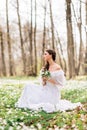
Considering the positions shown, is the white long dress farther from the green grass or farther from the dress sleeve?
the green grass

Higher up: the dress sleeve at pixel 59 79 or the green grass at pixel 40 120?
the dress sleeve at pixel 59 79

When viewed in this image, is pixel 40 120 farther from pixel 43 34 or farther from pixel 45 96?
pixel 43 34

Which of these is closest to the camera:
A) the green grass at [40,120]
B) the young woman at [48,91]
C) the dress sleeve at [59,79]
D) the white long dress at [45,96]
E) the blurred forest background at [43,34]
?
the green grass at [40,120]

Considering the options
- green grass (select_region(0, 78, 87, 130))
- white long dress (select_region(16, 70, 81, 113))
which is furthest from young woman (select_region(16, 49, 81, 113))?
green grass (select_region(0, 78, 87, 130))

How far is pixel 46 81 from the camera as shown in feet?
42.7

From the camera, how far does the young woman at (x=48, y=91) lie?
12.7 meters

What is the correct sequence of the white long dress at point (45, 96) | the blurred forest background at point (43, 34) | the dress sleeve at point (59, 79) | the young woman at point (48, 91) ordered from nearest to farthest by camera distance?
the white long dress at point (45, 96), the young woman at point (48, 91), the dress sleeve at point (59, 79), the blurred forest background at point (43, 34)

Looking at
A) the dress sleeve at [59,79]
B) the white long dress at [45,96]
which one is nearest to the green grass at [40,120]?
the white long dress at [45,96]

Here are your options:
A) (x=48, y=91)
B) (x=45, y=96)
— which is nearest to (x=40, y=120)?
(x=45, y=96)

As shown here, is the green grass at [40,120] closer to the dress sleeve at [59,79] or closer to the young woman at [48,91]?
the young woman at [48,91]

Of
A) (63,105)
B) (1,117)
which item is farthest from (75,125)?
(63,105)

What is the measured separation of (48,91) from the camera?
12984mm

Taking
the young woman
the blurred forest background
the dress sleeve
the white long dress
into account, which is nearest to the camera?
the white long dress

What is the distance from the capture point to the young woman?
1270 centimetres
